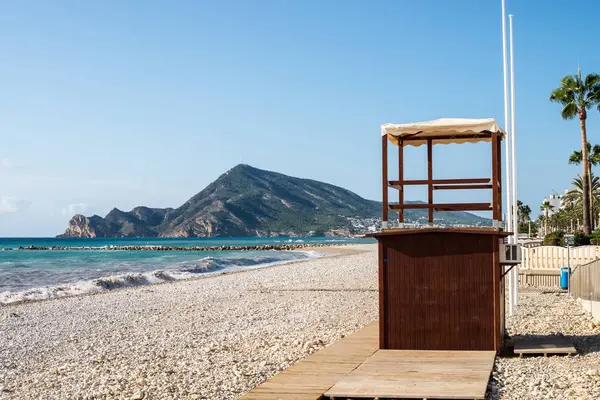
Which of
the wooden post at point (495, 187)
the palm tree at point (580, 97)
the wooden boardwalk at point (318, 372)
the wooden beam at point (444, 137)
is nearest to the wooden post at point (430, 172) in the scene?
the wooden beam at point (444, 137)

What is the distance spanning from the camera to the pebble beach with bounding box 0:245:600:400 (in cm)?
864

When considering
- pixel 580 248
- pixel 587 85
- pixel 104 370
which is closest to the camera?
pixel 104 370

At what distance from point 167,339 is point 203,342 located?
89 cm

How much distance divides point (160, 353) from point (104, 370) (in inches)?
55.1

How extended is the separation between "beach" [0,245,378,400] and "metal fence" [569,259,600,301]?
15.0 ft

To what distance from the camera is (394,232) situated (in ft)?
33.7

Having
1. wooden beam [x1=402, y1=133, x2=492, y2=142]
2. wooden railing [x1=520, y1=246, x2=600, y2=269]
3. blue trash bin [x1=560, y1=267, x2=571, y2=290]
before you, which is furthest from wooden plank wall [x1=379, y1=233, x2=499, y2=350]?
wooden railing [x1=520, y1=246, x2=600, y2=269]

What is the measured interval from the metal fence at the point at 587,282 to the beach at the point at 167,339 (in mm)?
4574

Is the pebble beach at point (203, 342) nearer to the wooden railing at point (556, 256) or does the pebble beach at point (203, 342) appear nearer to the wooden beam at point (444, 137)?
the wooden railing at point (556, 256)

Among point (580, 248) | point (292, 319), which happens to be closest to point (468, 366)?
point (292, 319)

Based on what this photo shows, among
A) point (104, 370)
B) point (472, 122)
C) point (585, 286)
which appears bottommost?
point (104, 370)

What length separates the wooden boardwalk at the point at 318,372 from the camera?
7.57 m

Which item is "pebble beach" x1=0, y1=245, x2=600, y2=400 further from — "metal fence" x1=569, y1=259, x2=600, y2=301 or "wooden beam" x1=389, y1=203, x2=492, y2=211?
"wooden beam" x1=389, y1=203, x2=492, y2=211

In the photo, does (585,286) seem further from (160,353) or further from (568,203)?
(568,203)
